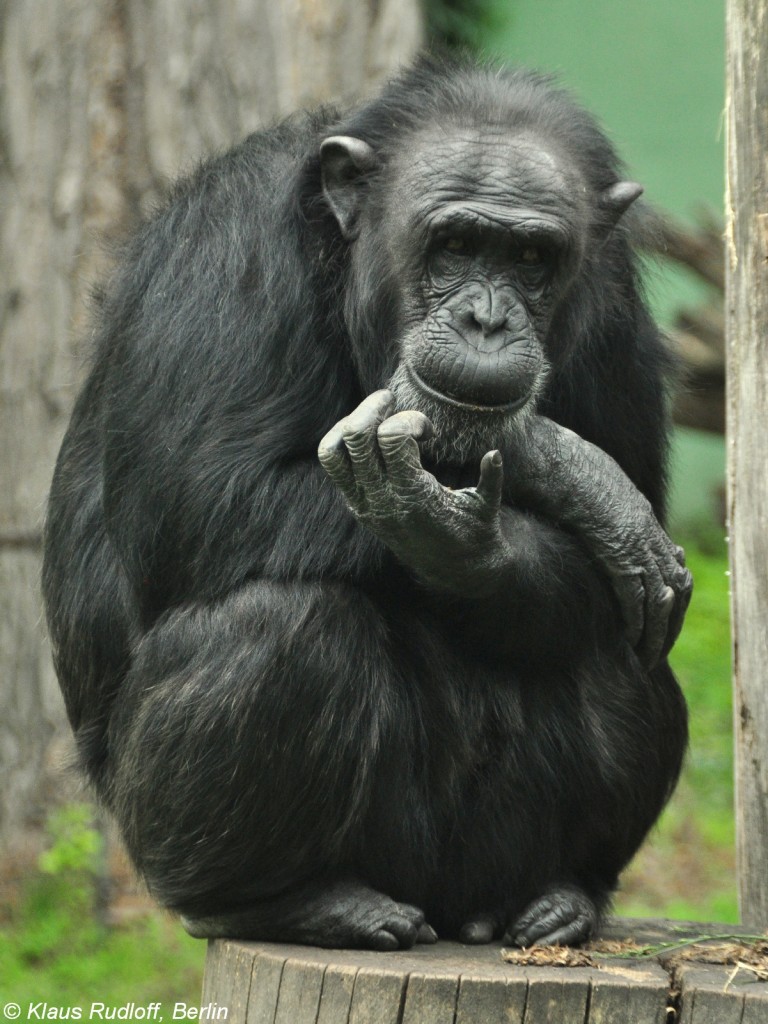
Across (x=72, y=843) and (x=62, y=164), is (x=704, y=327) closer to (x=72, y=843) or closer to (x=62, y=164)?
(x=62, y=164)

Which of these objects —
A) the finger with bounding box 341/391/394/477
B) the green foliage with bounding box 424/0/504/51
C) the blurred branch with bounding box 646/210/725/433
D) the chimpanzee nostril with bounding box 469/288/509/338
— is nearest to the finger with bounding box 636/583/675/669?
the chimpanzee nostril with bounding box 469/288/509/338

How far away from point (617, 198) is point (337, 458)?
1486mm

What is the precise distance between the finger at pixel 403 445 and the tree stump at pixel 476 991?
121 centimetres

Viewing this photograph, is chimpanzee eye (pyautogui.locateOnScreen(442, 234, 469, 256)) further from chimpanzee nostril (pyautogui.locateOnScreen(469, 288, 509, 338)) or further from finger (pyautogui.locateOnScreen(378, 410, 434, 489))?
finger (pyautogui.locateOnScreen(378, 410, 434, 489))

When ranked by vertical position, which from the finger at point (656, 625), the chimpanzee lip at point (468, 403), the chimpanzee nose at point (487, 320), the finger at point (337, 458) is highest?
the chimpanzee nose at point (487, 320)

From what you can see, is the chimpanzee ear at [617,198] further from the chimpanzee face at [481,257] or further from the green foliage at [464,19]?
the green foliage at [464,19]

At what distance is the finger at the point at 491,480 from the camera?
381 cm

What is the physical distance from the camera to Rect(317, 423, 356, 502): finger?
3.74 meters

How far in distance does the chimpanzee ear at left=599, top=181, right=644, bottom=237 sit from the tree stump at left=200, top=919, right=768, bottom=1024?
2.24m

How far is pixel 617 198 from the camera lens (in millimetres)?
4633

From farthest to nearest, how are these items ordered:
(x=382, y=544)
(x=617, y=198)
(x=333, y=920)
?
1. (x=617, y=198)
2. (x=382, y=544)
3. (x=333, y=920)

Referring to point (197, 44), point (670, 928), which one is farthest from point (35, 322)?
point (670, 928)

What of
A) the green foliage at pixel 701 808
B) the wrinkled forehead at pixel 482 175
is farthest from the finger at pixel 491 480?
the green foliage at pixel 701 808

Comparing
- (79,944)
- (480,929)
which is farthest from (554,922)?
(79,944)
